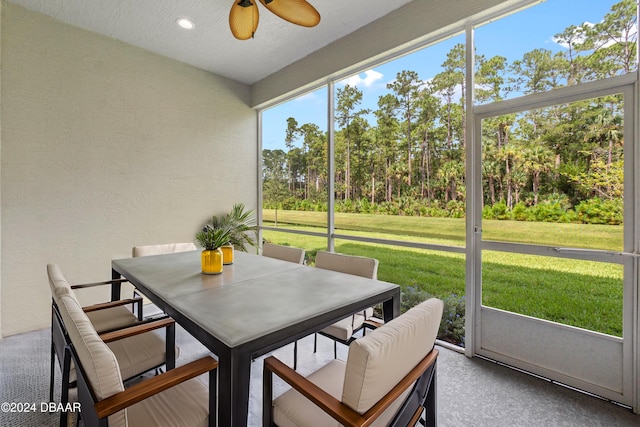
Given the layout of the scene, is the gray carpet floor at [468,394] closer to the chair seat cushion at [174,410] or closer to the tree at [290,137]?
the chair seat cushion at [174,410]

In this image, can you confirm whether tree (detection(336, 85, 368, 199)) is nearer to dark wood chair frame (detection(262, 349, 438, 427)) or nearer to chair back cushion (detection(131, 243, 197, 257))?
chair back cushion (detection(131, 243, 197, 257))

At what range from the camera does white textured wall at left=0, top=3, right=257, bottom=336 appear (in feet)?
9.41

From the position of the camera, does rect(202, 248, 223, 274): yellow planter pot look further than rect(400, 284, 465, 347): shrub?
No

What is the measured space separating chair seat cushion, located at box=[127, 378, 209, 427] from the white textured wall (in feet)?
9.18

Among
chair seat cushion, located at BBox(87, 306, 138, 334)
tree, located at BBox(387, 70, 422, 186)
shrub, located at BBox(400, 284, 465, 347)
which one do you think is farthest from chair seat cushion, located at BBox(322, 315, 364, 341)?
tree, located at BBox(387, 70, 422, 186)

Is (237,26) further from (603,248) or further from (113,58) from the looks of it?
(603,248)

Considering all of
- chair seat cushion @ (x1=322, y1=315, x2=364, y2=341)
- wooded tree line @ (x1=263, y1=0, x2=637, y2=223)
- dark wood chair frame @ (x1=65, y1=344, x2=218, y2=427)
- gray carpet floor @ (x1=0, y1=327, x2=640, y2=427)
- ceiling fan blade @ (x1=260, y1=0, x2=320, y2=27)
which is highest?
ceiling fan blade @ (x1=260, y1=0, x2=320, y2=27)

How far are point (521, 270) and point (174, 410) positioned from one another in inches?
96.4

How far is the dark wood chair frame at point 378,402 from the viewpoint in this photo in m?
0.92

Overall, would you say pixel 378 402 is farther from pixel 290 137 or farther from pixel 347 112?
pixel 290 137

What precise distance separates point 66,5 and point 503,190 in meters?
4.39

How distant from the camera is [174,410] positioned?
1.18 metres

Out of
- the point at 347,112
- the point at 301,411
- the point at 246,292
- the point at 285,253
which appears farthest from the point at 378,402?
the point at 347,112

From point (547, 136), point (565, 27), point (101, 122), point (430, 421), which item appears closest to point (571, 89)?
point (547, 136)
